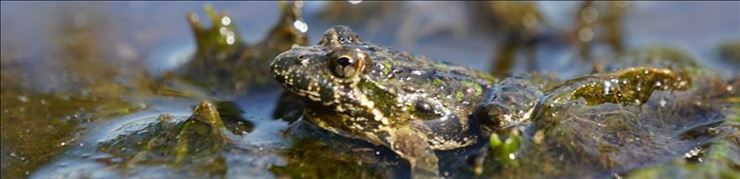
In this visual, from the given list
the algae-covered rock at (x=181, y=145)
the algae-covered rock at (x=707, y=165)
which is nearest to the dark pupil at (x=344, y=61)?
the algae-covered rock at (x=181, y=145)

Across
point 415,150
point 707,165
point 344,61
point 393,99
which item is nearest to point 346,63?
point 344,61

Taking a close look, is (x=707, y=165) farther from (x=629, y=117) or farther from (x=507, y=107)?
(x=507, y=107)

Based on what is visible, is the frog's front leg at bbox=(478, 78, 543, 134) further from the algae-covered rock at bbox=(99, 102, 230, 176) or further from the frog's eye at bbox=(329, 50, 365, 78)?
the algae-covered rock at bbox=(99, 102, 230, 176)

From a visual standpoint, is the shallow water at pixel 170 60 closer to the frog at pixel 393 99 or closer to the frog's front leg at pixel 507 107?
the frog at pixel 393 99

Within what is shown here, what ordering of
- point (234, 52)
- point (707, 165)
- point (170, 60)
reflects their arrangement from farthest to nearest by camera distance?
point (170, 60)
point (234, 52)
point (707, 165)

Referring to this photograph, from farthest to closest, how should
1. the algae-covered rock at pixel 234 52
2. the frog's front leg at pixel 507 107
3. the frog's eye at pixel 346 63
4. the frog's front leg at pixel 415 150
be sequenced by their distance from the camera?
1. the algae-covered rock at pixel 234 52
2. the frog's front leg at pixel 507 107
3. the frog's eye at pixel 346 63
4. the frog's front leg at pixel 415 150

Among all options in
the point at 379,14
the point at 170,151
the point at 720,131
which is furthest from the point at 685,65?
the point at 170,151
